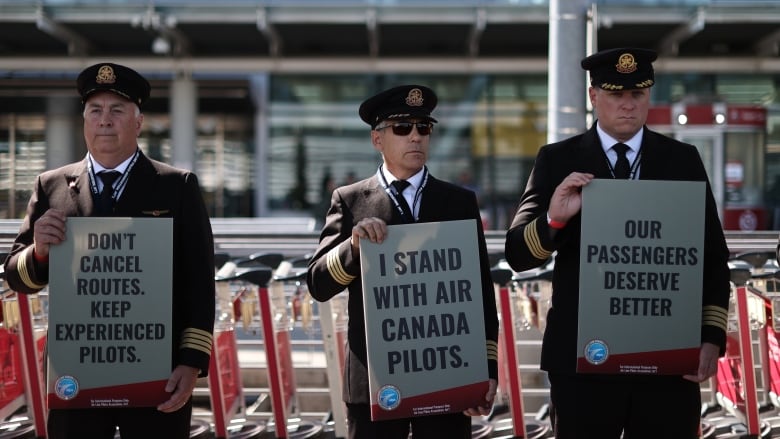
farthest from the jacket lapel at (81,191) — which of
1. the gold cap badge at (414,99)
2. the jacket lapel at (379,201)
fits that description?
the gold cap badge at (414,99)

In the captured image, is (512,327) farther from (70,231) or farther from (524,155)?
(524,155)

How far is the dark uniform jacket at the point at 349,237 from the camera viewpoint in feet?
9.93

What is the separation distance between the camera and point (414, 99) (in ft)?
10.1

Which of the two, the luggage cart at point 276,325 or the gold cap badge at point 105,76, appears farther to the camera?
the luggage cart at point 276,325

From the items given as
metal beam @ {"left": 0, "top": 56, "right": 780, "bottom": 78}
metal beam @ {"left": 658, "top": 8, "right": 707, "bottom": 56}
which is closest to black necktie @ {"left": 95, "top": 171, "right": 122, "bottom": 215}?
metal beam @ {"left": 658, "top": 8, "right": 707, "bottom": 56}

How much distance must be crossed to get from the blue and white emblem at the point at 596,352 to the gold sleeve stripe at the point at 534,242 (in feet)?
1.00

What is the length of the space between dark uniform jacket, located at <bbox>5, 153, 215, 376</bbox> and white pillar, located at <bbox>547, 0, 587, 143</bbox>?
3250 mm

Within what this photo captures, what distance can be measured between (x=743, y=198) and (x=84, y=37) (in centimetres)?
1240

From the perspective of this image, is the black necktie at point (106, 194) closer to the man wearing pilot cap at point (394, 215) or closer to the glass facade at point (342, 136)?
the man wearing pilot cap at point (394, 215)

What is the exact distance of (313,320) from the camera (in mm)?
5719

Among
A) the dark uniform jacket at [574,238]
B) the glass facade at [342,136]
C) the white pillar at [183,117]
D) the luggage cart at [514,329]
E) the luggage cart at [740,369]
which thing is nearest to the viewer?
the dark uniform jacket at [574,238]

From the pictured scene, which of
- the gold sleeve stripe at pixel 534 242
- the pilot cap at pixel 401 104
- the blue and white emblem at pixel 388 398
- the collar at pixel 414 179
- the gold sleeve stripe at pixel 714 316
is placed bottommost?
the blue and white emblem at pixel 388 398

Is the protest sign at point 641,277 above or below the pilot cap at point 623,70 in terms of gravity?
below

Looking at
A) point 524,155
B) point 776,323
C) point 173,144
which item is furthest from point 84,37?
point 776,323
